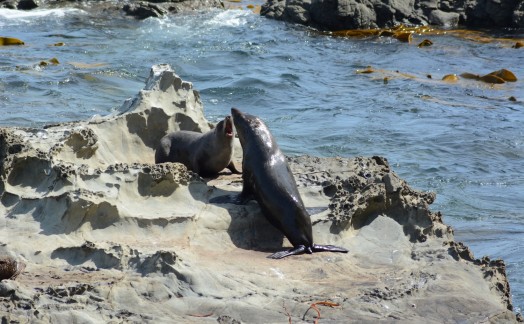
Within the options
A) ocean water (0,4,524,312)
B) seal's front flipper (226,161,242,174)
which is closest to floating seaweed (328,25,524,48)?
ocean water (0,4,524,312)

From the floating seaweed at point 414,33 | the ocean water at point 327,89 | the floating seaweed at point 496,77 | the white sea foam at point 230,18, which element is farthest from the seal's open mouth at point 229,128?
the white sea foam at point 230,18

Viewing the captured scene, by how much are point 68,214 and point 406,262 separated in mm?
2275

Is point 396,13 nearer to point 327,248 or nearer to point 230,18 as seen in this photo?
point 230,18

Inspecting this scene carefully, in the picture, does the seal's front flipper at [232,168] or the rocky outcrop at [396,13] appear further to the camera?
the rocky outcrop at [396,13]

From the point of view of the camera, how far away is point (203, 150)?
26.1ft

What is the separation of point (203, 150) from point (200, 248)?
2057 mm

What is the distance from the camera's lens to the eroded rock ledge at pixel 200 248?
16.4 ft

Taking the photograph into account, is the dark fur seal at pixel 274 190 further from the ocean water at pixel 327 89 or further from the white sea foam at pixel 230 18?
the white sea foam at pixel 230 18

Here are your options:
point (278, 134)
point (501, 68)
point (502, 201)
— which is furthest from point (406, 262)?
point (501, 68)

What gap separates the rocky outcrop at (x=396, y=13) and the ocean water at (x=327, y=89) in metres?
0.45

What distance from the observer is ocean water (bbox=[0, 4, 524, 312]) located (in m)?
11.0

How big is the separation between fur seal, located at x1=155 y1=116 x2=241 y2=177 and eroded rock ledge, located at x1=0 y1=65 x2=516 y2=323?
9.5 inches

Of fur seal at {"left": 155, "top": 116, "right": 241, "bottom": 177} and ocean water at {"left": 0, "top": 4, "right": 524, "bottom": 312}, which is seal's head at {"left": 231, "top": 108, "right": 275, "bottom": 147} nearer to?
fur seal at {"left": 155, "top": 116, "right": 241, "bottom": 177}

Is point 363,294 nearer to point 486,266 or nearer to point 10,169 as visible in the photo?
point 486,266
